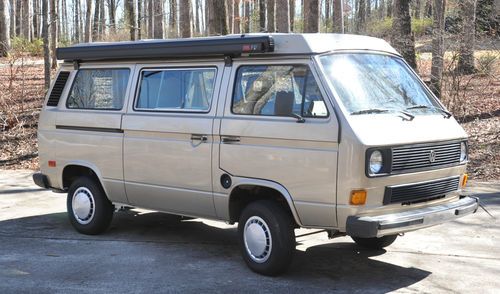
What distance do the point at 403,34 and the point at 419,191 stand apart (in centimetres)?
1015

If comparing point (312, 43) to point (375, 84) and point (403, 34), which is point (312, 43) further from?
point (403, 34)

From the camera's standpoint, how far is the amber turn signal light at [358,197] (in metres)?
5.12

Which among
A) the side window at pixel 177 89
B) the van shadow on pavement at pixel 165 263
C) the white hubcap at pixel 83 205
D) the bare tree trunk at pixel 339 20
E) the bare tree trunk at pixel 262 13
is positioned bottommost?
the van shadow on pavement at pixel 165 263

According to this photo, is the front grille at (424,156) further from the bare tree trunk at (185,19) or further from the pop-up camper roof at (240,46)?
the bare tree trunk at (185,19)

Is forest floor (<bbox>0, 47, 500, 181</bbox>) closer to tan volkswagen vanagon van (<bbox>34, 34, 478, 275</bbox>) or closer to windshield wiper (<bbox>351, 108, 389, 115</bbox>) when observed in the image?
tan volkswagen vanagon van (<bbox>34, 34, 478, 275</bbox>)

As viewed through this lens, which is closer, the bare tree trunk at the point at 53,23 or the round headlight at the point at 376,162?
the round headlight at the point at 376,162

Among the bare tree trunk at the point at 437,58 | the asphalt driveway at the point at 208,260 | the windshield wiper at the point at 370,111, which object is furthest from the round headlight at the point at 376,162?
the bare tree trunk at the point at 437,58

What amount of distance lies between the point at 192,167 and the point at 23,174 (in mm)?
6862

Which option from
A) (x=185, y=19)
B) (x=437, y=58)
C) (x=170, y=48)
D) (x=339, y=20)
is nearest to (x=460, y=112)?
(x=437, y=58)

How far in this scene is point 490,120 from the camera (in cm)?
1434

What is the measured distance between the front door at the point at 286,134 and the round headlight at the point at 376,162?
0.31 metres

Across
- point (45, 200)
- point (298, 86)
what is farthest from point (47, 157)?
point (298, 86)

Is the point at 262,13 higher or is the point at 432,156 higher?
the point at 262,13

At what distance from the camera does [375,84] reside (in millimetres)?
5809
